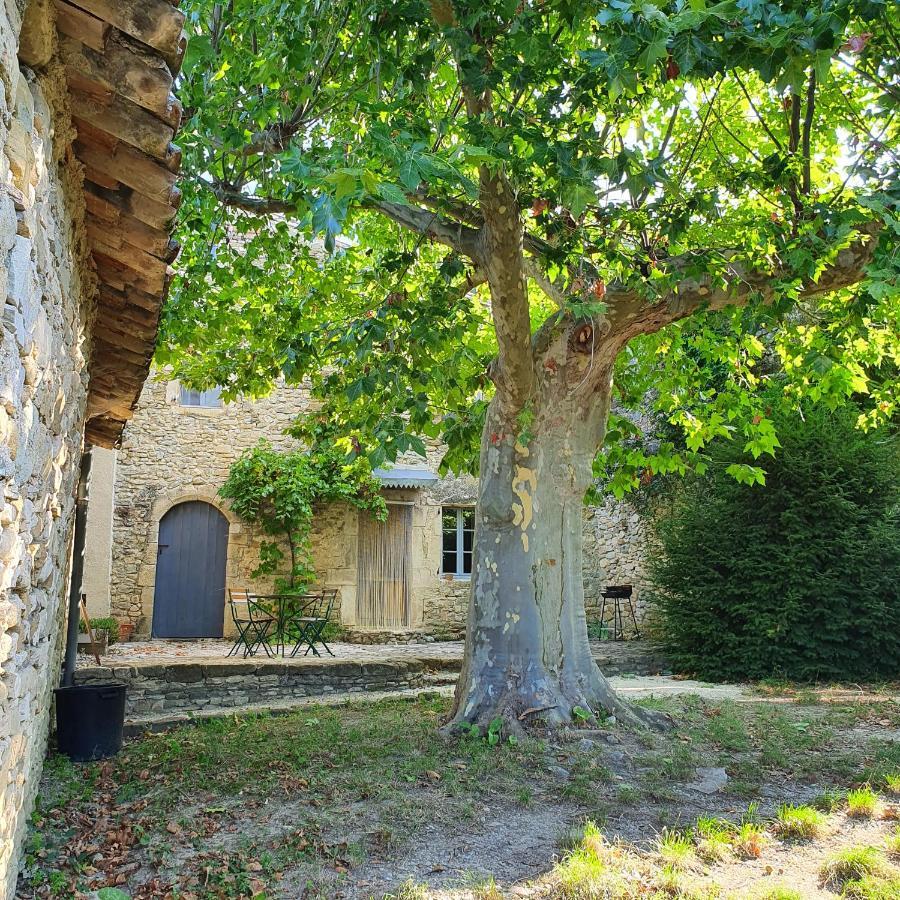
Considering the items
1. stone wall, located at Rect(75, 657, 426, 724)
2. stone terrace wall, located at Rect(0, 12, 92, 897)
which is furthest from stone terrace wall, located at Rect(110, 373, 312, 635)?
stone terrace wall, located at Rect(0, 12, 92, 897)

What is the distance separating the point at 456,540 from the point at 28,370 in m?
12.3

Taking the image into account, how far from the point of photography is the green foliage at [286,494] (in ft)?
42.4

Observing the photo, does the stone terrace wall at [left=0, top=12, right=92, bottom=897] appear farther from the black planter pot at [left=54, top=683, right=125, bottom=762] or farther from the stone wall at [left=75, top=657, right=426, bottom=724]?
the stone wall at [left=75, top=657, right=426, bottom=724]

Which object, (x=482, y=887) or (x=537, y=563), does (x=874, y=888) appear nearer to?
(x=482, y=887)

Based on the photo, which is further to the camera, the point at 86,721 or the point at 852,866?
the point at 86,721

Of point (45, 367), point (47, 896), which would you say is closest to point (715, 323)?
point (45, 367)

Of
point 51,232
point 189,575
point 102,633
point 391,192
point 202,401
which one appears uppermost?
point 202,401

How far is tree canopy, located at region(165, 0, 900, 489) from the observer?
3400mm

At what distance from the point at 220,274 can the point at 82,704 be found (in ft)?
12.5

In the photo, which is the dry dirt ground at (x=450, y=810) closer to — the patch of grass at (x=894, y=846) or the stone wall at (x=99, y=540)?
the patch of grass at (x=894, y=846)

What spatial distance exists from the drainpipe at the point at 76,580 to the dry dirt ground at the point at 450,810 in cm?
77

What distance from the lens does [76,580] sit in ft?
21.2

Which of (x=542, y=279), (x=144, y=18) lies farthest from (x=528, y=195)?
(x=144, y=18)

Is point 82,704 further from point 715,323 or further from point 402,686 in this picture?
point 715,323
